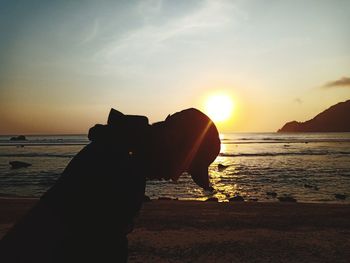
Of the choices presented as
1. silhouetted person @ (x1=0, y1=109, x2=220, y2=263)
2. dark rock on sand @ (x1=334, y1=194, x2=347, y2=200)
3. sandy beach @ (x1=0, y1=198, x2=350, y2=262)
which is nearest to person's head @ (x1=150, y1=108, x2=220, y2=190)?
silhouetted person @ (x1=0, y1=109, x2=220, y2=263)

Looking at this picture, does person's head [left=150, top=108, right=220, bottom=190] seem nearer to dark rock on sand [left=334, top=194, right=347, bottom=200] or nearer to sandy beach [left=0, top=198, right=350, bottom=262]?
sandy beach [left=0, top=198, right=350, bottom=262]

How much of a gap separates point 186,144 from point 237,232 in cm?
932

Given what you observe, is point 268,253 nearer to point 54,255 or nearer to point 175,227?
point 175,227

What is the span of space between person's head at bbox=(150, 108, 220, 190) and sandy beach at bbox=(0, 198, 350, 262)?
6.63 metres

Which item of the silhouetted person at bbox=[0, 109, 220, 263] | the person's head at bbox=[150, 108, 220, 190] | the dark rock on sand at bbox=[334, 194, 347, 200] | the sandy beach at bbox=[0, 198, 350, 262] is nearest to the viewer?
the silhouetted person at bbox=[0, 109, 220, 263]

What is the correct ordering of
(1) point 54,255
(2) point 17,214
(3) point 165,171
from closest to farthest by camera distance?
(1) point 54,255 → (3) point 165,171 → (2) point 17,214

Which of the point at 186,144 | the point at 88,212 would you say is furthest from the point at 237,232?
the point at 88,212

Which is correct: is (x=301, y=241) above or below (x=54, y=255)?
below

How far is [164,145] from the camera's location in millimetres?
1984

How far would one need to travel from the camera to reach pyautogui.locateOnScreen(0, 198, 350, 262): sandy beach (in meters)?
8.41

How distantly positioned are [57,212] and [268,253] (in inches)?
309

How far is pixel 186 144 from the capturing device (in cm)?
204

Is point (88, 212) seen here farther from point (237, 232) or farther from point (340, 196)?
point (340, 196)

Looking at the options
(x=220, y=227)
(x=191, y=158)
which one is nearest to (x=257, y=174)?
(x=220, y=227)
